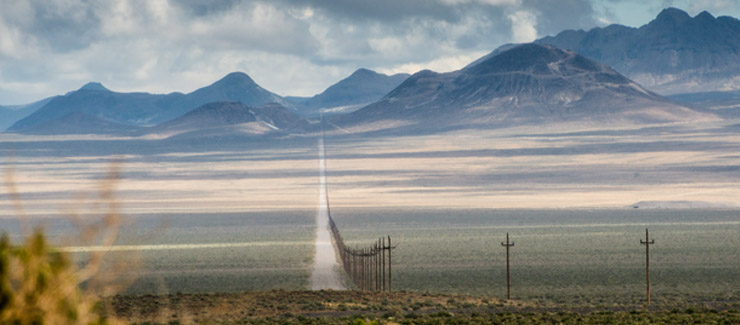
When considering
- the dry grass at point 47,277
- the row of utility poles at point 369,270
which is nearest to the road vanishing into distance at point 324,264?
the row of utility poles at point 369,270

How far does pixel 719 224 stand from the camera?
388 ft

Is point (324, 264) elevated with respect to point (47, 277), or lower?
lower

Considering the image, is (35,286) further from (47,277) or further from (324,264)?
(324,264)

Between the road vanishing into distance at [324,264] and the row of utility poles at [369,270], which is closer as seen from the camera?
the row of utility poles at [369,270]

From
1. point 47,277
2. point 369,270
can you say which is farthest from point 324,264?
point 47,277

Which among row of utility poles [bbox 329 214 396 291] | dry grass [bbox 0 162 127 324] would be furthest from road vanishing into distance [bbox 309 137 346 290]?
dry grass [bbox 0 162 127 324]

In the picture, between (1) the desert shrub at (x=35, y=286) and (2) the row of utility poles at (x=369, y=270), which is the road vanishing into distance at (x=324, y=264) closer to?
(2) the row of utility poles at (x=369, y=270)

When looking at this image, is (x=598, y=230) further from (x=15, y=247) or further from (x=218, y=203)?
(x=15, y=247)

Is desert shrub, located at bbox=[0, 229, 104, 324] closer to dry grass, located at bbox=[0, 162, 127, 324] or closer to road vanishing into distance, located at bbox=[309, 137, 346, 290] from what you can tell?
dry grass, located at bbox=[0, 162, 127, 324]

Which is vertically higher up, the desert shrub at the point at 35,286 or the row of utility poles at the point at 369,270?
the desert shrub at the point at 35,286

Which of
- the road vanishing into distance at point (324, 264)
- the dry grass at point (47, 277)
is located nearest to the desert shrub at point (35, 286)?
the dry grass at point (47, 277)

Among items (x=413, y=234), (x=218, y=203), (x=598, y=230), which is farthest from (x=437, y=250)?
(x=218, y=203)

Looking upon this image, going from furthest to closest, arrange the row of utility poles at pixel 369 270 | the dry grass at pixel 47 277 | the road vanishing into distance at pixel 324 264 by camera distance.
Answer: the road vanishing into distance at pixel 324 264 → the row of utility poles at pixel 369 270 → the dry grass at pixel 47 277

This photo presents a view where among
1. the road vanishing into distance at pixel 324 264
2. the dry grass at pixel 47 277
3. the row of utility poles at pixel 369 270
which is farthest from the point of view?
the road vanishing into distance at pixel 324 264
